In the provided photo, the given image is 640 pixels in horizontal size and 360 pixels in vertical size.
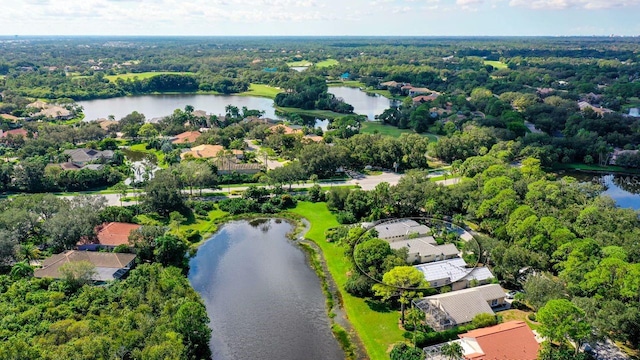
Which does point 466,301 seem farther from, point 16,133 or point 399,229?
point 16,133

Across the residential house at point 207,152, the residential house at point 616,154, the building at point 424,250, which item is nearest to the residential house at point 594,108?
the residential house at point 616,154

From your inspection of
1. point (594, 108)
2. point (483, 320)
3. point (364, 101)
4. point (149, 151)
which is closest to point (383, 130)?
point (364, 101)

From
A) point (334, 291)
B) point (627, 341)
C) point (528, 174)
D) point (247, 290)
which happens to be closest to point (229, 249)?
point (247, 290)

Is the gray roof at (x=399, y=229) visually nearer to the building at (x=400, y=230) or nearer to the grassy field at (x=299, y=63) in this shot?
the building at (x=400, y=230)

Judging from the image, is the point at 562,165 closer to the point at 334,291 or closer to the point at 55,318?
the point at 334,291

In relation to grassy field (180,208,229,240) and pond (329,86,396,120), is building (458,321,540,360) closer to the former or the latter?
grassy field (180,208,229,240)
